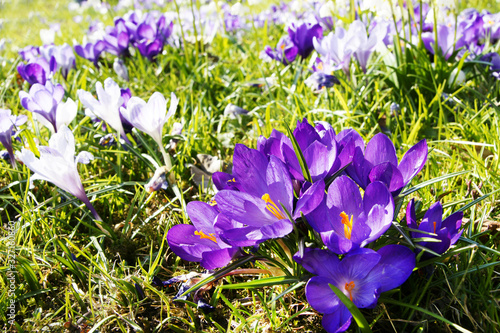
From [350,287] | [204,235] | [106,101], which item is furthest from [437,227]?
[106,101]

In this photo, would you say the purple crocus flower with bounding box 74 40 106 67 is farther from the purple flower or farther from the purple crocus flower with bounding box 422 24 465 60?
the purple crocus flower with bounding box 422 24 465 60

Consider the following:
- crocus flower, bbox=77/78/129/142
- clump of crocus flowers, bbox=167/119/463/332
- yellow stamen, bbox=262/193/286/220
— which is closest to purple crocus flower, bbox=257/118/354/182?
clump of crocus flowers, bbox=167/119/463/332

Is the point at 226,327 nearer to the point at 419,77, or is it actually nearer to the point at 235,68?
the point at 419,77

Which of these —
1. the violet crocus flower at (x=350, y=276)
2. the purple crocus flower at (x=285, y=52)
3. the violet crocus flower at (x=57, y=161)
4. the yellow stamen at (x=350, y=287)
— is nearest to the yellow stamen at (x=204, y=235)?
the violet crocus flower at (x=350, y=276)

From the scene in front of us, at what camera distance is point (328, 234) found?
35.8 inches

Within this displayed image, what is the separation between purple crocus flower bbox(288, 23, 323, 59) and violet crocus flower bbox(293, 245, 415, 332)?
189 centimetres

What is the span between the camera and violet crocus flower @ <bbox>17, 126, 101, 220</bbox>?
4.10 ft

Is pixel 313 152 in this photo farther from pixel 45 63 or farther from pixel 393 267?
pixel 45 63

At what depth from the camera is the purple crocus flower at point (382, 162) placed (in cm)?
99

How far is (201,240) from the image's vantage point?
1.14 metres

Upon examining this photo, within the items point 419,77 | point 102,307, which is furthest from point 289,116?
point 102,307

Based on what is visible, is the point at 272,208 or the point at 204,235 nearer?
the point at 272,208

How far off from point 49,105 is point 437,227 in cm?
160

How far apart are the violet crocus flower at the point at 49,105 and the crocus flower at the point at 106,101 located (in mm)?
172
